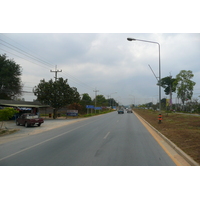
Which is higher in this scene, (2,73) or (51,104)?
(2,73)

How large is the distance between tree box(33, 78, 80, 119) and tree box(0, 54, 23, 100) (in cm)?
1100

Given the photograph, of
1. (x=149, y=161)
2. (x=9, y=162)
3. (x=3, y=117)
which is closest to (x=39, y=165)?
(x=9, y=162)

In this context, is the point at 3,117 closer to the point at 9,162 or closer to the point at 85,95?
the point at 9,162

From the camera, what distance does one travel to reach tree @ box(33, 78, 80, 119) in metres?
36.1

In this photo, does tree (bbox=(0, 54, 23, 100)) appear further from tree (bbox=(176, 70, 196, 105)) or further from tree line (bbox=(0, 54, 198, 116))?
tree (bbox=(176, 70, 196, 105))

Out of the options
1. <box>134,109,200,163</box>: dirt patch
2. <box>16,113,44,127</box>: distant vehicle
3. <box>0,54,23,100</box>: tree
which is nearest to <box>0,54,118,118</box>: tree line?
<box>0,54,23,100</box>: tree

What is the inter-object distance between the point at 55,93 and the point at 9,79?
563 inches

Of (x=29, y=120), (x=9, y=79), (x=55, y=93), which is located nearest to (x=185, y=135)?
(x=29, y=120)

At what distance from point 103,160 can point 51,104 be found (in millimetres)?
31234

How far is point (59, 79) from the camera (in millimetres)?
37656

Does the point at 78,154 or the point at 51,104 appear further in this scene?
the point at 51,104

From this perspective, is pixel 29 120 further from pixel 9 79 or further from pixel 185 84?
pixel 185 84

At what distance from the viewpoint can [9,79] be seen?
43.6 metres

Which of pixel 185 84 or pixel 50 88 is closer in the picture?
pixel 50 88
